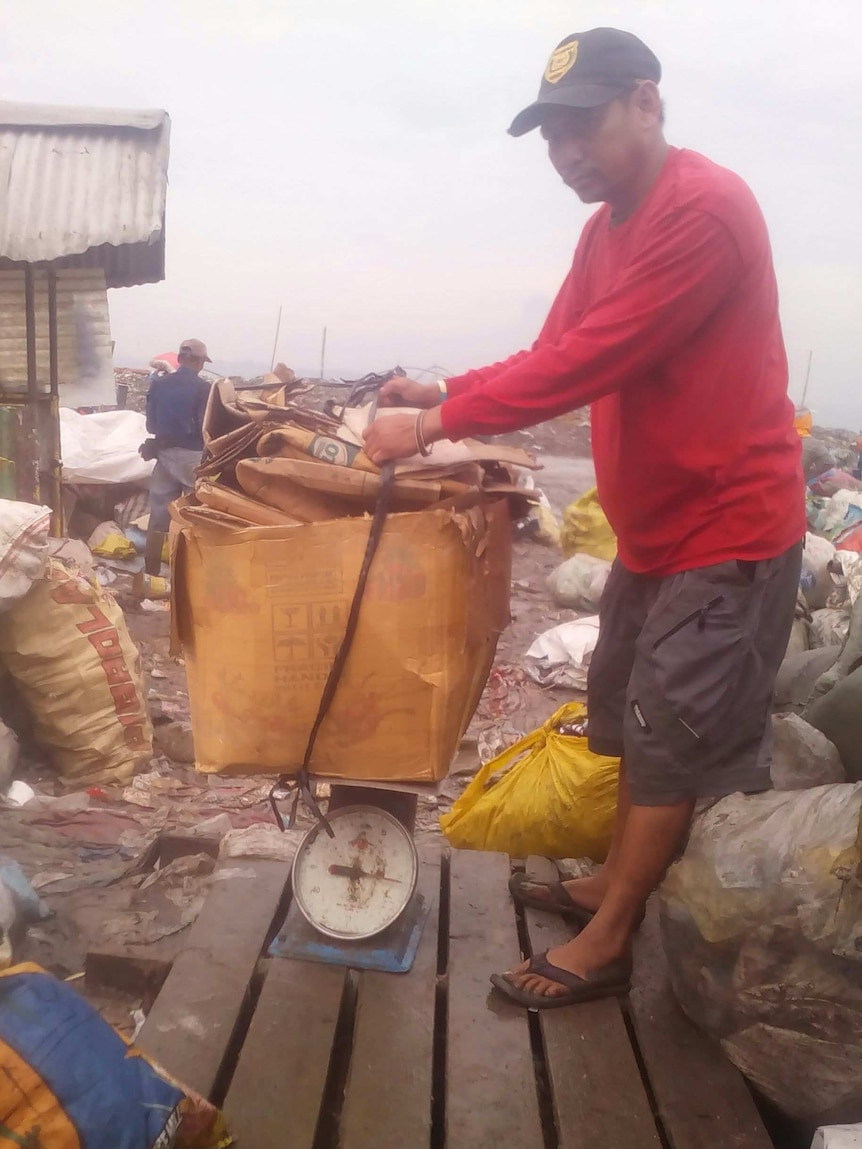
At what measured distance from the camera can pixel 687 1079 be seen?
1.83 m

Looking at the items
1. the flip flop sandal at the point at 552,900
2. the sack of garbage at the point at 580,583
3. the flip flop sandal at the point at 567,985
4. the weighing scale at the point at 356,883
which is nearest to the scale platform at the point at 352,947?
the weighing scale at the point at 356,883

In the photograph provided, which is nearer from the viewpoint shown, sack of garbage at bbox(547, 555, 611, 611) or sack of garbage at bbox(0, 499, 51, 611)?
sack of garbage at bbox(0, 499, 51, 611)

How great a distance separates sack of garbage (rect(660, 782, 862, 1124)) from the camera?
1.66 m

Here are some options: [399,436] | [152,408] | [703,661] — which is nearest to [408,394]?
[399,436]

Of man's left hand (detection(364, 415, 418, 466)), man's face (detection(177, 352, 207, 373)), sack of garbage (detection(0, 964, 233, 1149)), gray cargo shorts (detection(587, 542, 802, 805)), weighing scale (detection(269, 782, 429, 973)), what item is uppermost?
man's left hand (detection(364, 415, 418, 466))

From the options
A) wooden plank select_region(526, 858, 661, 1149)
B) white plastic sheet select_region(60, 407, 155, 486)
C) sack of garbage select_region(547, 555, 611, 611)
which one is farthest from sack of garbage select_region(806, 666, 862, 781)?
white plastic sheet select_region(60, 407, 155, 486)

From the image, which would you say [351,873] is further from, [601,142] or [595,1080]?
[601,142]

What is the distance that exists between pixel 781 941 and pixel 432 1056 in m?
0.70

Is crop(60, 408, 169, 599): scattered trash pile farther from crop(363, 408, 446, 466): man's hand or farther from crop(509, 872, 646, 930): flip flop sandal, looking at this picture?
crop(363, 408, 446, 466): man's hand

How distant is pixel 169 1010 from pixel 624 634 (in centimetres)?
125

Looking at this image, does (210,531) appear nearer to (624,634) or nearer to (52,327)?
(624,634)

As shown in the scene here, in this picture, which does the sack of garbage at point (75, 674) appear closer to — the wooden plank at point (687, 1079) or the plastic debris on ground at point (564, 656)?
the plastic debris on ground at point (564, 656)

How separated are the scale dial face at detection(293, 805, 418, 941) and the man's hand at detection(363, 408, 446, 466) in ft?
2.70

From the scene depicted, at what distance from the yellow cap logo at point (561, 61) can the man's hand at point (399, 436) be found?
0.68 m
